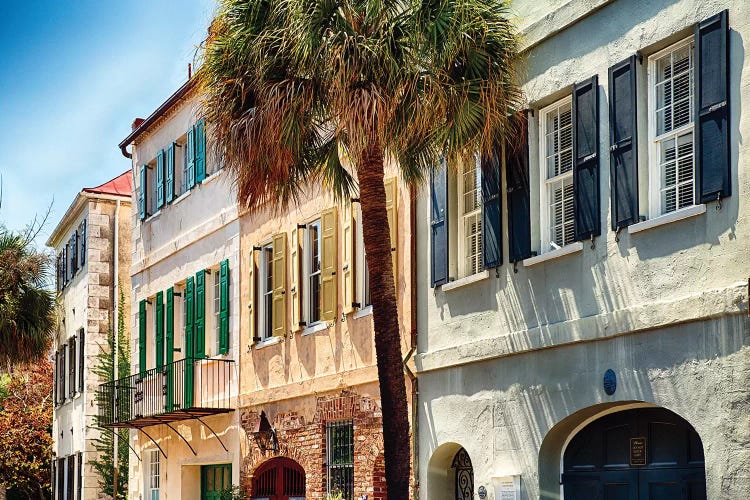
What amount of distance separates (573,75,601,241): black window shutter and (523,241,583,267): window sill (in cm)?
9

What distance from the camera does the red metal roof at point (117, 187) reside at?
33969mm

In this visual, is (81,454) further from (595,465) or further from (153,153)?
(595,465)

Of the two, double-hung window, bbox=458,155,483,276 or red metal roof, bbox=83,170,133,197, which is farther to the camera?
red metal roof, bbox=83,170,133,197

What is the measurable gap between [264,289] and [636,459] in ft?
32.1

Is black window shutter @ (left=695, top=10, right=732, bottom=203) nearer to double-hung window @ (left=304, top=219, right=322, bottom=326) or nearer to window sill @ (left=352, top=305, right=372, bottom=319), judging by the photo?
window sill @ (left=352, top=305, right=372, bottom=319)

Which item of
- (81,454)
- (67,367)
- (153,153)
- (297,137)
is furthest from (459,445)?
(67,367)

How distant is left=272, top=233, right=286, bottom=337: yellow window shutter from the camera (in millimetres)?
20203

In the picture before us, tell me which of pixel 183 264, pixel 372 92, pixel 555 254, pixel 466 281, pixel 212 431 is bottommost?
pixel 212 431

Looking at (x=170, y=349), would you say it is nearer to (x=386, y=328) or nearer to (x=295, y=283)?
(x=295, y=283)

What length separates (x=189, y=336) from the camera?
2408 centimetres

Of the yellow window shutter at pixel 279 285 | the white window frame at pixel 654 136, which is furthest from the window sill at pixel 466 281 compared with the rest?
the yellow window shutter at pixel 279 285

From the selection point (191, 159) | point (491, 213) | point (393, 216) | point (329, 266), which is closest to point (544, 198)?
point (491, 213)

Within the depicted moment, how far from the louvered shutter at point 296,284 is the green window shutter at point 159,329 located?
6.29 meters

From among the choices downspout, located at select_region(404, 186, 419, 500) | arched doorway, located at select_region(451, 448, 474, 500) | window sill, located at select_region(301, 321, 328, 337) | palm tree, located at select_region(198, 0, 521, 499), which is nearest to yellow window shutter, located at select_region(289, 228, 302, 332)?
window sill, located at select_region(301, 321, 328, 337)
